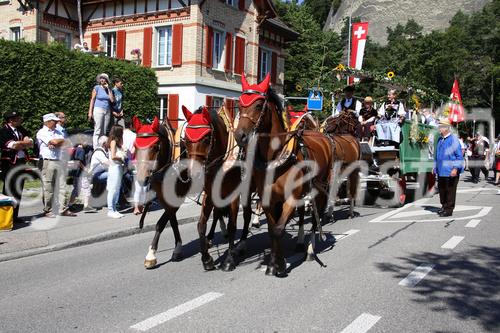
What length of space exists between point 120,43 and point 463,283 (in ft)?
77.5

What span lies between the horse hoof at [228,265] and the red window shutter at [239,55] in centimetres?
2142

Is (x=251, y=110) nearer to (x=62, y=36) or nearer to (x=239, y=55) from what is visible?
(x=239, y=55)

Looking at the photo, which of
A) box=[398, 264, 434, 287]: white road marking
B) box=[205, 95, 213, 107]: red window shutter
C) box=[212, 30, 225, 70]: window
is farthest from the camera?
box=[212, 30, 225, 70]: window

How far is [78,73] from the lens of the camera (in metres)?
19.0

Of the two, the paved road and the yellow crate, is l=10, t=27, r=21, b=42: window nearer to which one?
the yellow crate

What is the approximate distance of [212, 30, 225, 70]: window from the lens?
25.8 m

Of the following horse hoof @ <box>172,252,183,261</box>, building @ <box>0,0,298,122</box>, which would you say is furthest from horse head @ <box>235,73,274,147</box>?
building @ <box>0,0,298,122</box>

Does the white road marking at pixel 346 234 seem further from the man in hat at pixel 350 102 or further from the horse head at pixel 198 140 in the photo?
the horse head at pixel 198 140

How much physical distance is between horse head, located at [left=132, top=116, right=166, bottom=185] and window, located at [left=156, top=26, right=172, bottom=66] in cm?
1954

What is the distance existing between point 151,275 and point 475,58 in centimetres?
5868

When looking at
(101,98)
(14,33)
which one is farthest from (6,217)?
(14,33)

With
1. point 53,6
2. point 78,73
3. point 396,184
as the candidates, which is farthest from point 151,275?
point 53,6

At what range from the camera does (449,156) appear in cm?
1095

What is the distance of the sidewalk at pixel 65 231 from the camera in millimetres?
7410
